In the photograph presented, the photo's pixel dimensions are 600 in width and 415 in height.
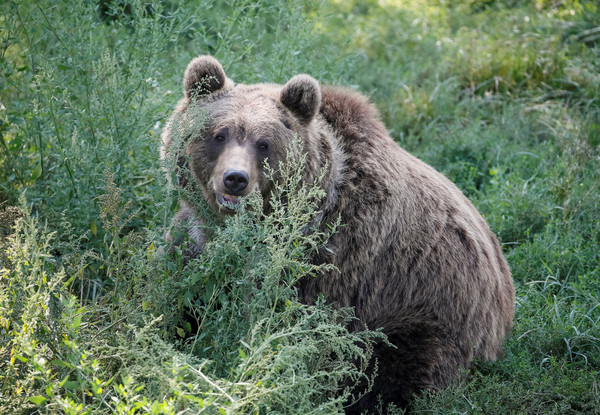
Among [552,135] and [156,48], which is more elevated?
[156,48]

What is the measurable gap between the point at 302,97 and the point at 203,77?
677mm

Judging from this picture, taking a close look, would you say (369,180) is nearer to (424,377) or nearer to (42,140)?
(424,377)

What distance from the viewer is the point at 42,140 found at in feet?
17.4

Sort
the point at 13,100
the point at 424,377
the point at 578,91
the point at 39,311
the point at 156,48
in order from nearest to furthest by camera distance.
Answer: the point at 39,311
the point at 424,377
the point at 156,48
the point at 13,100
the point at 578,91

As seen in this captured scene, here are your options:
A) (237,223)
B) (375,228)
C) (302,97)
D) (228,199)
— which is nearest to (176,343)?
(237,223)

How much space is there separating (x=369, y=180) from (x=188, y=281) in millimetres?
1468

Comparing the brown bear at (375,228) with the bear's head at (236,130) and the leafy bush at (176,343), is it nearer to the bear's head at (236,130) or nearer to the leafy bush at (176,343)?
the bear's head at (236,130)

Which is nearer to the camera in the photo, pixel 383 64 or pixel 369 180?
pixel 369 180

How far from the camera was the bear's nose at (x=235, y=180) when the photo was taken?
4133mm

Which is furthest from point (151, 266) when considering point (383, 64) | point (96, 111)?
point (383, 64)

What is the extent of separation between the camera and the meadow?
10.8ft

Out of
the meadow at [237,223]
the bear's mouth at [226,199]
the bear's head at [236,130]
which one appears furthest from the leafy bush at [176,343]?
the bear's head at [236,130]

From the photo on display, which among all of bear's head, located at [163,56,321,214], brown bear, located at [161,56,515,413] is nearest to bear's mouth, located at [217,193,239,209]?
bear's head, located at [163,56,321,214]

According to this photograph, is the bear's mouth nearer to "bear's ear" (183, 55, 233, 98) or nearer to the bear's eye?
the bear's eye
